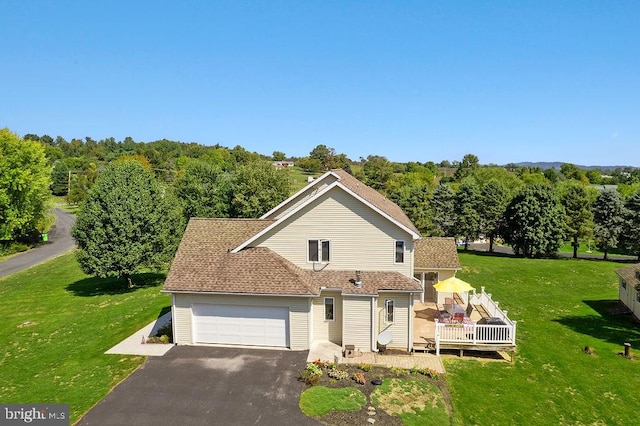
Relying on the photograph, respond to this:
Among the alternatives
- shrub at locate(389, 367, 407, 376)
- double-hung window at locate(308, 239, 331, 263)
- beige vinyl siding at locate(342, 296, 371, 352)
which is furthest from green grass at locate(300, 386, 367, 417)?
double-hung window at locate(308, 239, 331, 263)

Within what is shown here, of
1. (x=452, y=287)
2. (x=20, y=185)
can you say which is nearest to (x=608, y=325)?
(x=452, y=287)

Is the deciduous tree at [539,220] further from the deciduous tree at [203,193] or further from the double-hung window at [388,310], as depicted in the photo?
the deciduous tree at [203,193]

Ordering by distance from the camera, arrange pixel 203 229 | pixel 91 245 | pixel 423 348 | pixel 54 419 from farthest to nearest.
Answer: pixel 91 245 → pixel 203 229 → pixel 423 348 → pixel 54 419

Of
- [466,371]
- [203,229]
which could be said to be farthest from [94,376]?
[466,371]

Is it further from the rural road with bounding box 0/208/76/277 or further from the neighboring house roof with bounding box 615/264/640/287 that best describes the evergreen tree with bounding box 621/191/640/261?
the rural road with bounding box 0/208/76/277

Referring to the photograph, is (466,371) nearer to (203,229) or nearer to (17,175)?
(203,229)

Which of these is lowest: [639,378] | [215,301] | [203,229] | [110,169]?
[639,378]
